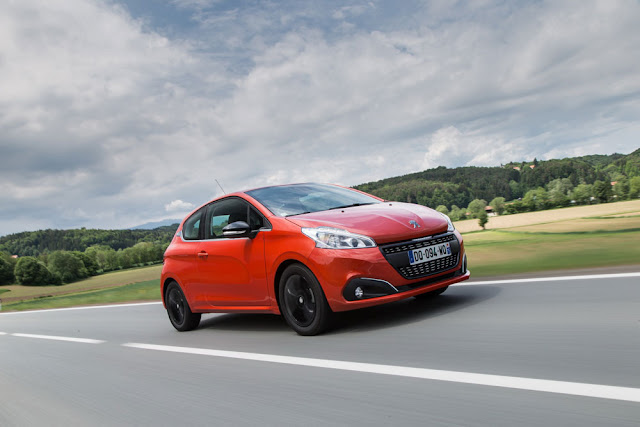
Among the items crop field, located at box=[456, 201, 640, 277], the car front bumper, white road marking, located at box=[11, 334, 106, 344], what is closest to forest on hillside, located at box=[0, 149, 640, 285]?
crop field, located at box=[456, 201, 640, 277]

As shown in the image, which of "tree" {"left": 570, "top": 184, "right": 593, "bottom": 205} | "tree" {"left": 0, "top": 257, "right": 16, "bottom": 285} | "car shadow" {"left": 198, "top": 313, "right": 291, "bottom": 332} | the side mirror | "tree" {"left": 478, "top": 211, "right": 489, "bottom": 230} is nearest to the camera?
the side mirror

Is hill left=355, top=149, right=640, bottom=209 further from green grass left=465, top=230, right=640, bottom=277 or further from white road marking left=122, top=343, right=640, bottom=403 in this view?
white road marking left=122, top=343, right=640, bottom=403

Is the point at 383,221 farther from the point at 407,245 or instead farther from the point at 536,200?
the point at 536,200

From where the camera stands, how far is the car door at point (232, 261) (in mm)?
5668

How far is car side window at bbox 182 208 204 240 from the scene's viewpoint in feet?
22.8

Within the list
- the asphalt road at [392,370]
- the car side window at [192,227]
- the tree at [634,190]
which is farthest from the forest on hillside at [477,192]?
the asphalt road at [392,370]

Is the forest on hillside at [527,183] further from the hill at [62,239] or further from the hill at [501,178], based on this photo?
the hill at [62,239]

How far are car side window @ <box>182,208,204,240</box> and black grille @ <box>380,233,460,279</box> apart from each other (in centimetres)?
285

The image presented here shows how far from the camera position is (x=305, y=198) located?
20.0 feet

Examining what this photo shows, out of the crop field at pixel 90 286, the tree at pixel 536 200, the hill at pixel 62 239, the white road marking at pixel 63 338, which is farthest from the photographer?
the hill at pixel 62 239

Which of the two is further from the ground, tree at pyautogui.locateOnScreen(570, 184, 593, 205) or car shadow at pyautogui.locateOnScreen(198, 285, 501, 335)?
tree at pyautogui.locateOnScreen(570, 184, 593, 205)

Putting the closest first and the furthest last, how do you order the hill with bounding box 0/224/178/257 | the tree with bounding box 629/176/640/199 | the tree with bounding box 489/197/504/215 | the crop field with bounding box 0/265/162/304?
the tree with bounding box 629/176/640/199 < the crop field with bounding box 0/265/162/304 < the tree with bounding box 489/197/504/215 < the hill with bounding box 0/224/178/257

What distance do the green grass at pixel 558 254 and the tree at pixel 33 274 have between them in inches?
2900

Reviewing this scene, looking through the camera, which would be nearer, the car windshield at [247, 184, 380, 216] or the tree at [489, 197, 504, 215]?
the car windshield at [247, 184, 380, 216]
